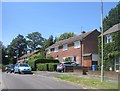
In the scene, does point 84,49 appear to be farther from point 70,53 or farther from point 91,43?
point 70,53

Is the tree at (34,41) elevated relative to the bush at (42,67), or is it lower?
elevated

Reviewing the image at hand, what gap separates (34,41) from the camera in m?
145

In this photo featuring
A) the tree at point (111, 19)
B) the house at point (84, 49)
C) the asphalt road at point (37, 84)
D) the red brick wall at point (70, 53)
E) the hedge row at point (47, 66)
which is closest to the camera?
the asphalt road at point (37, 84)

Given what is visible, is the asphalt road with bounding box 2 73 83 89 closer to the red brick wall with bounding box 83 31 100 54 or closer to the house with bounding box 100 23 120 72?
the house with bounding box 100 23 120 72

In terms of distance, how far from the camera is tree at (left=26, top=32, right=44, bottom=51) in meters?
144

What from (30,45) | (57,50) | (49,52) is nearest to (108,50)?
(57,50)

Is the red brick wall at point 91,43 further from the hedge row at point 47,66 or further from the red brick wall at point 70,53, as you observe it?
the hedge row at point 47,66

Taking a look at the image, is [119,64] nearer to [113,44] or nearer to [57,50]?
[113,44]

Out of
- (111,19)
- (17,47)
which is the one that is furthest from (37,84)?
(17,47)

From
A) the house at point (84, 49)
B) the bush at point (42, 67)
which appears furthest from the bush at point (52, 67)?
the house at point (84, 49)

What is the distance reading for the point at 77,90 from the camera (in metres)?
17.6

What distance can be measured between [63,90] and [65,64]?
1175 inches

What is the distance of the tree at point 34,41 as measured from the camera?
14439 centimetres

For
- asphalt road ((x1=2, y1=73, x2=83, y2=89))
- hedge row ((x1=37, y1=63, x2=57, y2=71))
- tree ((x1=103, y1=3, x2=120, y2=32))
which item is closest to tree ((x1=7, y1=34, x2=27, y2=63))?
tree ((x1=103, y1=3, x2=120, y2=32))
